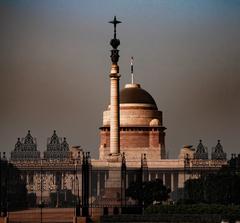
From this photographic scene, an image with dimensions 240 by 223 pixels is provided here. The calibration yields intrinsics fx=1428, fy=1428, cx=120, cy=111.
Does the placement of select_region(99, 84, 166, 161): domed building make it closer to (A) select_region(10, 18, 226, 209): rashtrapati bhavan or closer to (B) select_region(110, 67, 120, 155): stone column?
(A) select_region(10, 18, 226, 209): rashtrapati bhavan

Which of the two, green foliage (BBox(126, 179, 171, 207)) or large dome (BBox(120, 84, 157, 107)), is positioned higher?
large dome (BBox(120, 84, 157, 107))

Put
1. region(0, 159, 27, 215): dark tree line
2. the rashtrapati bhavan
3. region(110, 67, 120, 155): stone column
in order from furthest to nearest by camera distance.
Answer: the rashtrapati bhavan → region(110, 67, 120, 155): stone column → region(0, 159, 27, 215): dark tree line

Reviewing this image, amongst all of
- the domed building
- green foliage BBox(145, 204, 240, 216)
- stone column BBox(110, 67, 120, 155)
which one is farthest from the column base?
green foliage BBox(145, 204, 240, 216)

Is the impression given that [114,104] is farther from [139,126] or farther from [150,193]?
[139,126]

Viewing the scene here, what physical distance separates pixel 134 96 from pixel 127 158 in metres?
8.30

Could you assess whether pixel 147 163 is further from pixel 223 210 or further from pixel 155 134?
pixel 223 210

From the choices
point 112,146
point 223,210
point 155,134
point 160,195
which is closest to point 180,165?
point 155,134

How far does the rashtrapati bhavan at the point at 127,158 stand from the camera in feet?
480

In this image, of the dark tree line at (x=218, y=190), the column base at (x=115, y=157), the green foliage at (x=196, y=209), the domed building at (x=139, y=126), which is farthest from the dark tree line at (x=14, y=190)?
the domed building at (x=139, y=126)

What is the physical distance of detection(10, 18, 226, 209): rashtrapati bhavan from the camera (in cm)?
14638

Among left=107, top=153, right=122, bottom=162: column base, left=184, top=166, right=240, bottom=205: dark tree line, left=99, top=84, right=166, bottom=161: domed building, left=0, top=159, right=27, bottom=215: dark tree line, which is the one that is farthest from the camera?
left=99, top=84, right=166, bottom=161: domed building

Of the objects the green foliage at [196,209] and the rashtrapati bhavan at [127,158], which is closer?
the green foliage at [196,209]

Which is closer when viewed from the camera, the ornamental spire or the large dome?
the ornamental spire

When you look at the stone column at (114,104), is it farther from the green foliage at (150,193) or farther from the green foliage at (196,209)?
the green foliage at (196,209)
